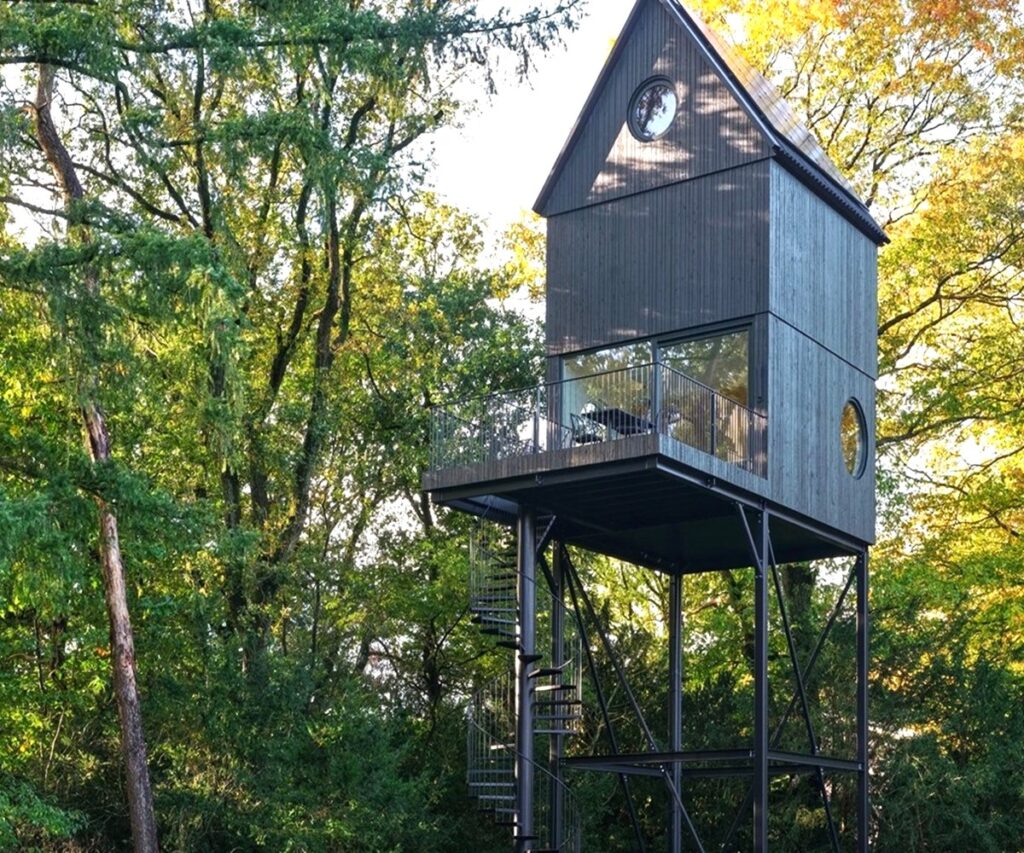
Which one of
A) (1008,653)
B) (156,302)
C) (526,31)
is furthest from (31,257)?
(1008,653)

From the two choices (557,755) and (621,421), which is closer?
(621,421)

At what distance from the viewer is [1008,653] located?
24656 mm

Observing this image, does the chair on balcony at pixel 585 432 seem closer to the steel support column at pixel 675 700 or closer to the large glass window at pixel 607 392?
the large glass window at pixel 607 392

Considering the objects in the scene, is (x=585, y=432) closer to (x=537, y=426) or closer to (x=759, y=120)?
(x=537, y=426)

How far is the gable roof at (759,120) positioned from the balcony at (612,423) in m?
2.65

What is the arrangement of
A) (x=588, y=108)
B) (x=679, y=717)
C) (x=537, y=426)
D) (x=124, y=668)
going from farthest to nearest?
(x=679, y=717), (x=124, y=668), (x=588, y=108), (x=537, y=426)

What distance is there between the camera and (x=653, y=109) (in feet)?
61.9

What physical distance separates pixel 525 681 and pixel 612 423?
282 centimetres

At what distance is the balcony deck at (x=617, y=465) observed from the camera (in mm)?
16359

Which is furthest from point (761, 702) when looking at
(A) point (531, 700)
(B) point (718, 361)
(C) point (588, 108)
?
(C) point (588, 108)

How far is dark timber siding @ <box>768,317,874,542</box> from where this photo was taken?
1745 cm

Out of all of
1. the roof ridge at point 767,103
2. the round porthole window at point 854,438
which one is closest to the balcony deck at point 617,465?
the round porthole window at point 854,438

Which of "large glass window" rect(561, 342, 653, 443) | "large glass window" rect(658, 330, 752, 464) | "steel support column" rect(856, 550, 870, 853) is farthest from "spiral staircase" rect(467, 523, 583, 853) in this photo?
"steel support column" rect(856, 550, 870, 853)

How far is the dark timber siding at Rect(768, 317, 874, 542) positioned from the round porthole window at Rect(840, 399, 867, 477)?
79 mm
